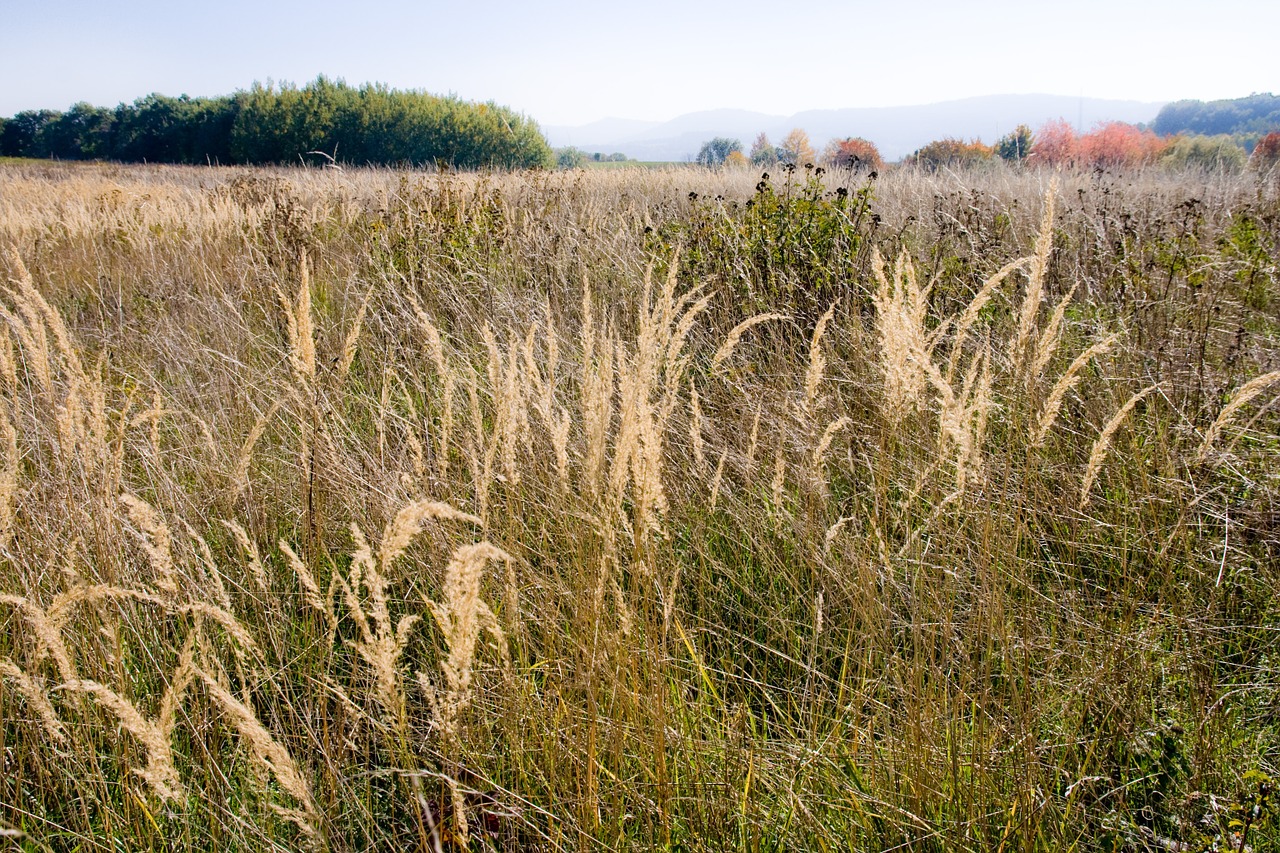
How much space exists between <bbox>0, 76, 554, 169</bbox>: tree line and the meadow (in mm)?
39466

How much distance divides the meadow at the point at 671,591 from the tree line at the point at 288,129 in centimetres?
3947

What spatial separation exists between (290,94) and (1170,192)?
46293 millimetres

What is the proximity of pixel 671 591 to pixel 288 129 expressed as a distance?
4627cm

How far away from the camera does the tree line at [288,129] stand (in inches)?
1572

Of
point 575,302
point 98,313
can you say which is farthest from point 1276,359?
point 98,313

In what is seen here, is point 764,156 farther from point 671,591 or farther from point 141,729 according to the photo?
point 141,729

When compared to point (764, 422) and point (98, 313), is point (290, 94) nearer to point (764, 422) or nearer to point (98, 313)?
point (98, 313)

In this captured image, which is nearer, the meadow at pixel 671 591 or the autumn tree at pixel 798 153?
the meadow at pixel 671 591

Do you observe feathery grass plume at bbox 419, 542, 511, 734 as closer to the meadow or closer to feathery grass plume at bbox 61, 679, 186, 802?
the meadow

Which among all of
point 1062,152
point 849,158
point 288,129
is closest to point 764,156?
point 1062,152

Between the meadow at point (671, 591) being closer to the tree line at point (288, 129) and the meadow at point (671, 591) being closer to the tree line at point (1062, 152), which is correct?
the tree line at point (1062, 152)

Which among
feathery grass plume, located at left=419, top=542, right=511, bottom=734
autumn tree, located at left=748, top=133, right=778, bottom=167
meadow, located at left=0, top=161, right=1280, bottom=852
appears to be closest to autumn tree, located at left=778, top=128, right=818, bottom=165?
autumn tree, located at left=748, top=133, right=778, bottom=167

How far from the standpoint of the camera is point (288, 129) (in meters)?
39.6

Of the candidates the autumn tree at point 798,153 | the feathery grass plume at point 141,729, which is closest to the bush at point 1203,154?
the autumn tree at point 798,153
